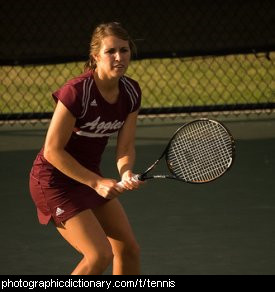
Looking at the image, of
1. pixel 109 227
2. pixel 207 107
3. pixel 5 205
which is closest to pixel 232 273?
pixel 109 227

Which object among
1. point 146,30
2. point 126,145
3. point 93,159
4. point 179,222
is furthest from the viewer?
point 146,30

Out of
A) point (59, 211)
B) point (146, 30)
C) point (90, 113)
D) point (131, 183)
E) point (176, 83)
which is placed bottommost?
point (59, 211)

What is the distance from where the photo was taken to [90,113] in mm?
4066

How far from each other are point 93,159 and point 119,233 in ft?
1.04

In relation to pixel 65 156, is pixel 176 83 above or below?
above

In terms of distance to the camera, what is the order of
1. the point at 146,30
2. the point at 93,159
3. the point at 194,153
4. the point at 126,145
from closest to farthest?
the point at 93,159 → the point at 126,145 → the point at 194,153 → the point at 146,30

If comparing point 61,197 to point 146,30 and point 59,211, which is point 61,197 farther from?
point 146,30

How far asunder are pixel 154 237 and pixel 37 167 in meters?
1.29

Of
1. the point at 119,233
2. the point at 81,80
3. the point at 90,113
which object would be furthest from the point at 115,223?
the point at 81,80

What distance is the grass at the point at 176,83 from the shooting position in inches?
365

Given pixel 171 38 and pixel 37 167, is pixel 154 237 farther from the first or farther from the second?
pixel 171 38

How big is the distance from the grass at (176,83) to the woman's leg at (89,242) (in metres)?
4.86

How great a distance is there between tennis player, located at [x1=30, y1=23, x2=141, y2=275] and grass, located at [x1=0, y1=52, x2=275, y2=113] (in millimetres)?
4701

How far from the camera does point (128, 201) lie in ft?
20.0
